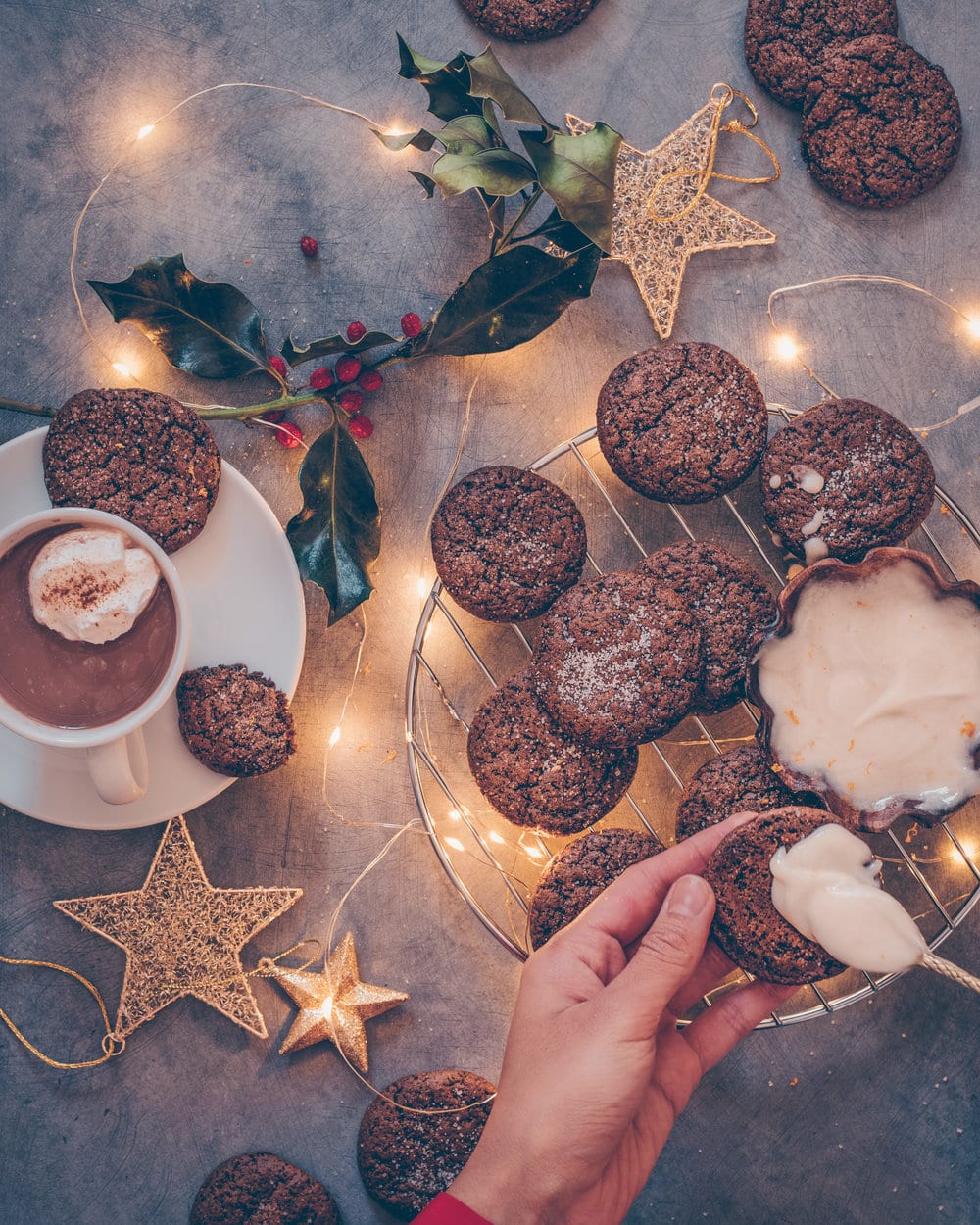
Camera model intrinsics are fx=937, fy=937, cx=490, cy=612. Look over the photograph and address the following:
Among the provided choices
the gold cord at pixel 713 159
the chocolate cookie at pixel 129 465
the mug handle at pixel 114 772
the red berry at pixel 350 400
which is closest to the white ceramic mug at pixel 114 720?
the mug handle at pixel 114 772

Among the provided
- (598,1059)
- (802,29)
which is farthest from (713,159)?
(598,1059)

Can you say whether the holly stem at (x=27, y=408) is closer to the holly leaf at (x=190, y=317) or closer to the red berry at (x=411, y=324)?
the holly leaf at (x=190, y=317)

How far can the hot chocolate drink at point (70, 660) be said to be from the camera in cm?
120

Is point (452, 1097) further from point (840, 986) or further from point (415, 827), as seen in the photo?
point (840, 986)

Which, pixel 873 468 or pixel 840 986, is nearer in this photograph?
pixel 873 468

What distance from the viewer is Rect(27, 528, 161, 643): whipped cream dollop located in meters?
1.18

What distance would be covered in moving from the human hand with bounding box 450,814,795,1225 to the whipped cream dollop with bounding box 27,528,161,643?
2.32ft

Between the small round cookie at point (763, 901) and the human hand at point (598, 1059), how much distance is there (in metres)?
0.04

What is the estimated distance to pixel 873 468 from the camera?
1.38m

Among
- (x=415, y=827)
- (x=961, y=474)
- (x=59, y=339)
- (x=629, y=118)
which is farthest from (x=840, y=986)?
(x=59, y=339)

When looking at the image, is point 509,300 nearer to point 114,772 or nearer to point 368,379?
point 368,379

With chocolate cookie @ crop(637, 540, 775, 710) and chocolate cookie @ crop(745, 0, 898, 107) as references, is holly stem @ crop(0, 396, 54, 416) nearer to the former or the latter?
chocolate cookie @ crop(637, 540, 775, 710)

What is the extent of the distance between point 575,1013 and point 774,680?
52cm

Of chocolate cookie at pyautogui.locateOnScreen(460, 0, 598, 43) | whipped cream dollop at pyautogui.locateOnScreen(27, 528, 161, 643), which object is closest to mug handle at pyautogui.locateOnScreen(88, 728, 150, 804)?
whipped cream dollop at pyautogui.locateOnScreen(27, 528, 161, 643)
